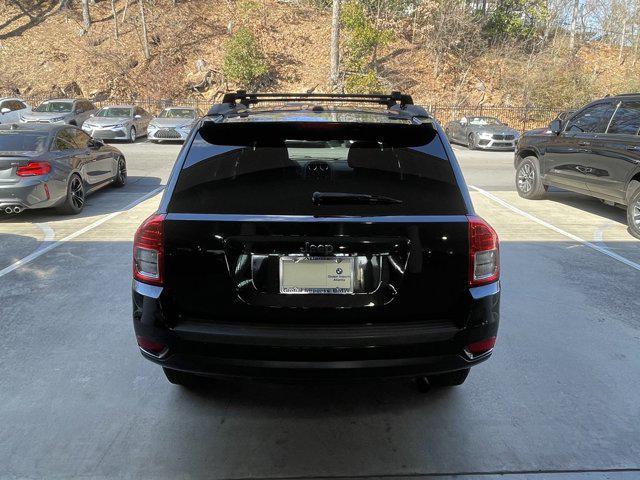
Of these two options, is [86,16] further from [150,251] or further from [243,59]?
[150,251]

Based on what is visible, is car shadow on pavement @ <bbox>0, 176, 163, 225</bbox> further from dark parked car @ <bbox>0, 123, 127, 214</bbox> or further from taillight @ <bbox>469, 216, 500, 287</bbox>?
taillight @ <bbox>469, 216, 500, 287</bbox>

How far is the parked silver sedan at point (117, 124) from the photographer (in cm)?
2058

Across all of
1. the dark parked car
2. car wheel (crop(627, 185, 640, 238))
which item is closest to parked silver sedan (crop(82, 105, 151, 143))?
the dark parked car

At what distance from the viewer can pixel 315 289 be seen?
8.68ft

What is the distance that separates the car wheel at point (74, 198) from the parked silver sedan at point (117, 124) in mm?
12475

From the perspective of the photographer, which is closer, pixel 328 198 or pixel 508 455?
pixel 328 198

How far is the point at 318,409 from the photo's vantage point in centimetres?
328

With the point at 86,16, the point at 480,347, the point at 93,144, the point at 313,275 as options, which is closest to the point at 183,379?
the point at 313,275

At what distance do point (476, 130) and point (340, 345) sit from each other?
20.0m

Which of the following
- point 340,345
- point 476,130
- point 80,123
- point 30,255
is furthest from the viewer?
point 80,123

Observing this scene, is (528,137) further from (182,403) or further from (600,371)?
(182,403)

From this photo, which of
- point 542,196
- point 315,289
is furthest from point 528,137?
point 315,289

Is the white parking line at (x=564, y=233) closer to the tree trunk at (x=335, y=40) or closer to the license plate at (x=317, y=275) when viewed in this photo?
the license plate at (x=317, y=275)

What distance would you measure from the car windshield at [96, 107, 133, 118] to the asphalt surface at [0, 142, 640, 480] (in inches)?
722
